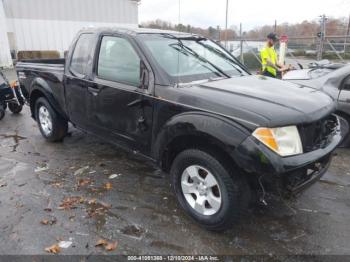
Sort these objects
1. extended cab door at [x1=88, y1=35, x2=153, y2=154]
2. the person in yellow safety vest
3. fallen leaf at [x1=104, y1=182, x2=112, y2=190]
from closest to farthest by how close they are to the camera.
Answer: extended cab door at [x1=88, y1=35, x2=153, y2=154]
fallen leaf at [x1=104, y1=182, x2=112, y2=190]
the person in yellow safety vest

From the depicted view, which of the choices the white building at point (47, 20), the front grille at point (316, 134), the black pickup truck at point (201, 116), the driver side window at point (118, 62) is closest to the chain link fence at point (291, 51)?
the black pickup truck at point (201, 116)

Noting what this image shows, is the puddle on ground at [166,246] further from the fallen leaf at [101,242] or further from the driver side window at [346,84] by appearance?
the driver side window at [346,84]

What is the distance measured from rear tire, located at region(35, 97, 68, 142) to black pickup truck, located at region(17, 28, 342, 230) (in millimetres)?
793

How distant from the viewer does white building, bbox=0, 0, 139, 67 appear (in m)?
20.8

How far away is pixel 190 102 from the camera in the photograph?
3.05m

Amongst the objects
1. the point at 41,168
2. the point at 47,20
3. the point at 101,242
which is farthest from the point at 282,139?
the point at 47,20

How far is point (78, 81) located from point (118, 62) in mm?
850

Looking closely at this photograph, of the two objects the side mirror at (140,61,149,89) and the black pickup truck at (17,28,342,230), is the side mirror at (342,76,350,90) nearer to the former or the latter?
the black pickup truck at (17,28,342,230)

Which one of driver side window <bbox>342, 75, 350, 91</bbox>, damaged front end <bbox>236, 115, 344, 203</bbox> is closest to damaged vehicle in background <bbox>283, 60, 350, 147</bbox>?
driver side window <bbox>342, 75, 350, 91</bbox>

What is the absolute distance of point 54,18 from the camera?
23344mm

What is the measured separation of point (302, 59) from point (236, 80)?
12.8 metres

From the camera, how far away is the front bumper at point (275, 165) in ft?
8.38

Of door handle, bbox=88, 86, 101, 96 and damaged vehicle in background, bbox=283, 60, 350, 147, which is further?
damaged vehicle in background, bbox=283, 60, 350, 147

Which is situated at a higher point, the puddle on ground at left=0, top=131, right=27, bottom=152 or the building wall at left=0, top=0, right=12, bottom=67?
the building wall at left=0, top=0, right=12, bottom=67
